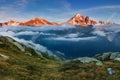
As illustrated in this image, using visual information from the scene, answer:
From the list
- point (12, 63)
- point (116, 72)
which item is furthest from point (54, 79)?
point (12, 63)

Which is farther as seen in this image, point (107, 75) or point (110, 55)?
point (110, 55)

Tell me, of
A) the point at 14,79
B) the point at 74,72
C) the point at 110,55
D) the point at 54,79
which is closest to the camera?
the point at 14,79

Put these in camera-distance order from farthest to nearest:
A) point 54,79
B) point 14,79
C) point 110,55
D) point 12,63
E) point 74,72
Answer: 1. point 110,55
2. point 12,63
3. point 74,72
4. point 54,79
5. point 14,79

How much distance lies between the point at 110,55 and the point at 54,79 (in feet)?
212

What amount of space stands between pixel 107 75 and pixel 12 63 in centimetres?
2970

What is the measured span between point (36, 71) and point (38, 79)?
13.1 m

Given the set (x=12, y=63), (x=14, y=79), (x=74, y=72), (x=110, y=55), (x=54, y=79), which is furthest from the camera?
(x=110, y=55)

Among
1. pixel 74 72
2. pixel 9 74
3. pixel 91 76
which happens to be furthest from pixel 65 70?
pixel 9 74

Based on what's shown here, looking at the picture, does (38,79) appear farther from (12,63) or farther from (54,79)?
(12,63)

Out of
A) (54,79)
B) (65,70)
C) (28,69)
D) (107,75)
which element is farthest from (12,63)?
(107,75)

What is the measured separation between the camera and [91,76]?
77.4m

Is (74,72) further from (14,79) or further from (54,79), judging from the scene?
(14,79)

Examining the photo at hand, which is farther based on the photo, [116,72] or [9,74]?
[116,72]

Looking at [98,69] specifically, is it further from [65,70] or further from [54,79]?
[54,79]
